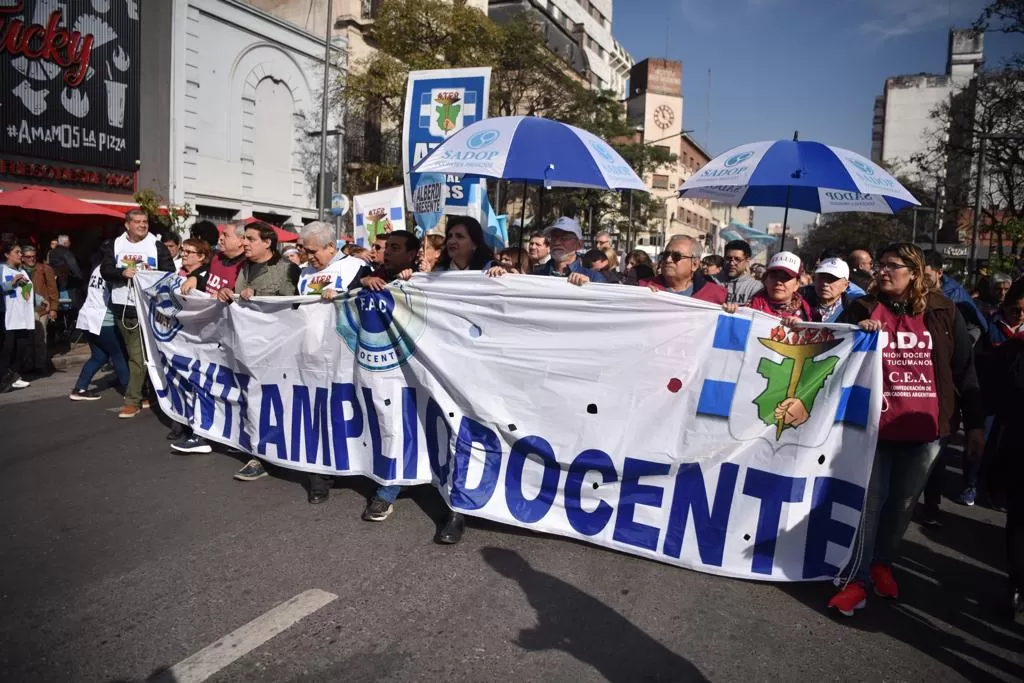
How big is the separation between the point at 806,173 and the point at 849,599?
351 centimetres

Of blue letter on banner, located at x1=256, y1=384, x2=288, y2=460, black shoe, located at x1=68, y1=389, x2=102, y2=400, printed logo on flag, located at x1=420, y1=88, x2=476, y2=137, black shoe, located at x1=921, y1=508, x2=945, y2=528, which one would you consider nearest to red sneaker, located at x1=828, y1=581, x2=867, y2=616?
black shoe, located at x1=921, y1=508, x2=945, y2=528

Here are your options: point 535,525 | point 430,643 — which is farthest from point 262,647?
point 535,525

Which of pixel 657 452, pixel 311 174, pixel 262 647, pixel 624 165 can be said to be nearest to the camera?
pixel 262 647

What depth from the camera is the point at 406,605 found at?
131 inches

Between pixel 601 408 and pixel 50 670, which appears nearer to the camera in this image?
pixel 50 670

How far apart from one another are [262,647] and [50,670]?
77 cm

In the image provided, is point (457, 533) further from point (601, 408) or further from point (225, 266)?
point (225, 266)

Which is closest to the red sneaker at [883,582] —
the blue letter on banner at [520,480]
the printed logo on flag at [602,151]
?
the blue letter on banner at [520,480]

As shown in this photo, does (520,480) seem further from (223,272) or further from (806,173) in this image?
(806,173)

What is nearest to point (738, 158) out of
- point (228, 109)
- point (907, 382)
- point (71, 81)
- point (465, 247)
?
point (465, 247)

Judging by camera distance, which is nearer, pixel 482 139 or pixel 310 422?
pixel 310 422

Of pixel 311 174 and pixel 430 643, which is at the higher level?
pixel 311 174

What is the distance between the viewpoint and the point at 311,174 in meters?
25.3

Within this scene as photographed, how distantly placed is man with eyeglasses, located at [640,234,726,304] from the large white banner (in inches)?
27.9
